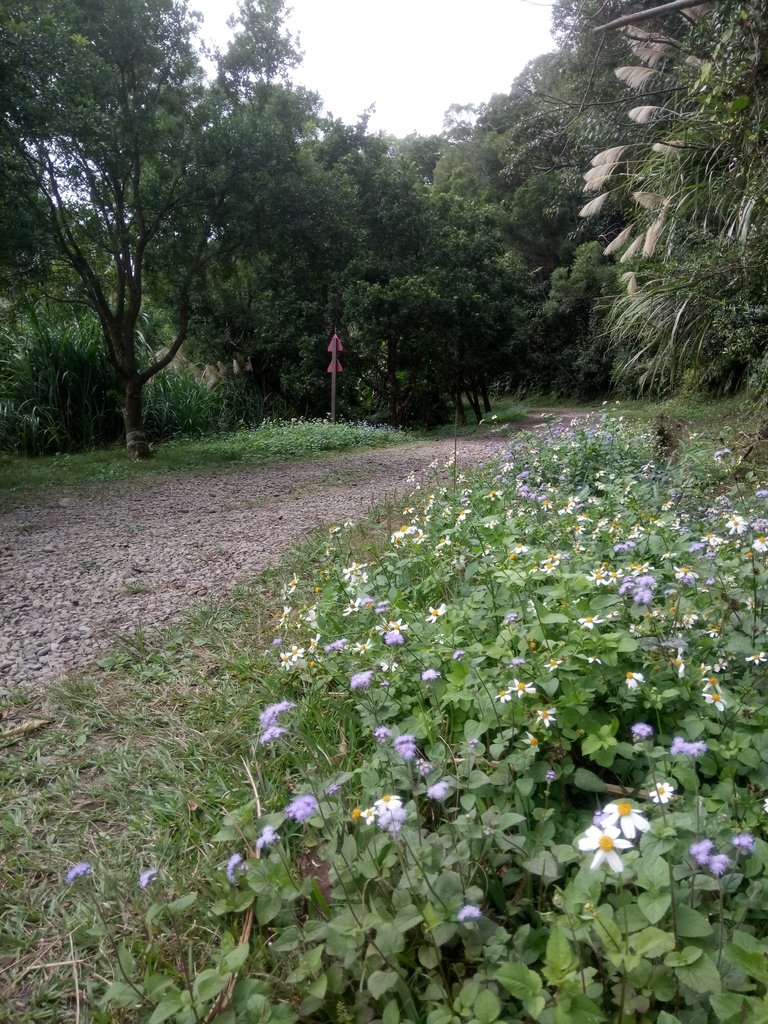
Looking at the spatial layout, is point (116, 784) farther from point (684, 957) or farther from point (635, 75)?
point (635, 75)

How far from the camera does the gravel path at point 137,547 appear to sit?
8.29 feet

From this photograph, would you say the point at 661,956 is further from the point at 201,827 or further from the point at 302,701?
the point at 302,701

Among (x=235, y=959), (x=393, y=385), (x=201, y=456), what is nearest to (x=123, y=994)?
(x=235, y=959)

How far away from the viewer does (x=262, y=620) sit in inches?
95.4

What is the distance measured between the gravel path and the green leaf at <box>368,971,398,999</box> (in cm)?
167

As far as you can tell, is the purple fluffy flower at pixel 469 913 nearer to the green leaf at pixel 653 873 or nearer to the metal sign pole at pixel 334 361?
the green leaf at pixel 653 873

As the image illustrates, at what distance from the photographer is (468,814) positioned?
40.4 inches

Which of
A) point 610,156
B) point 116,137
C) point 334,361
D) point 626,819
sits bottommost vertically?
point 626,819

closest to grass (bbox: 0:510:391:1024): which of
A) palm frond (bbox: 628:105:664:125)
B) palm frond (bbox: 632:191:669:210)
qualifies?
palm frond (bbox: 632:191:669:210)

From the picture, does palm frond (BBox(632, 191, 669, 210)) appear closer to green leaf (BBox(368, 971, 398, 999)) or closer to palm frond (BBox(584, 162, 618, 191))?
palm frond (BBox(584, 162, 618, 191))

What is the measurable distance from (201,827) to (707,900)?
92 cm

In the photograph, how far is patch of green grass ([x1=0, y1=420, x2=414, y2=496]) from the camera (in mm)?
6359

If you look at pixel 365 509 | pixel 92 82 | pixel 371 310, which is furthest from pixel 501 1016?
pixel 371 310

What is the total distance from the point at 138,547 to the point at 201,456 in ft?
14.4
